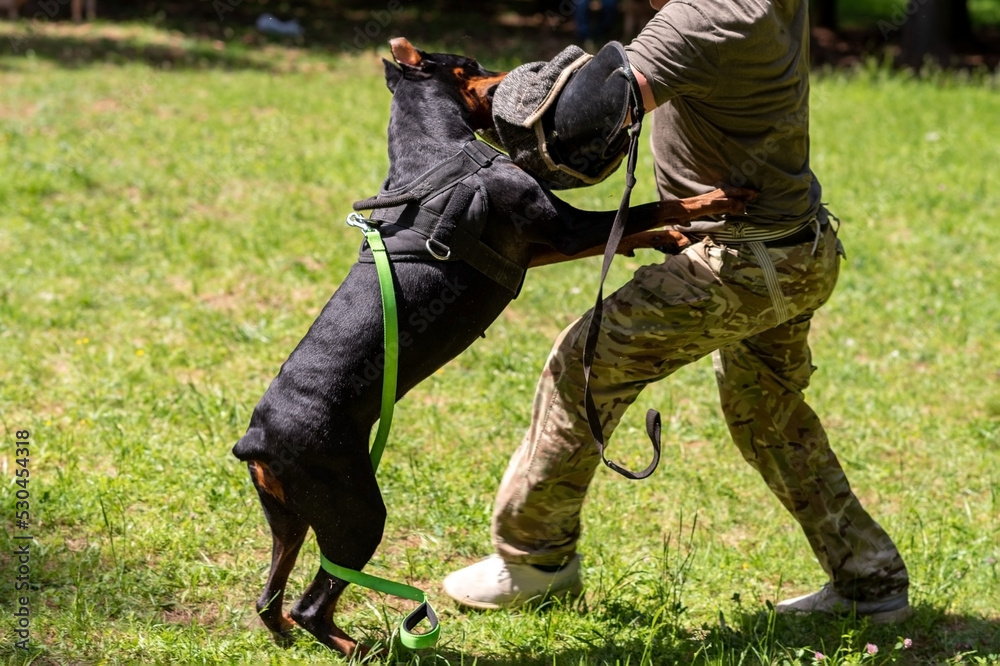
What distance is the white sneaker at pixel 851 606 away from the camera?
3.62 metres

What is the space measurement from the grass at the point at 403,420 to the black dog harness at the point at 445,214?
1.25 metres

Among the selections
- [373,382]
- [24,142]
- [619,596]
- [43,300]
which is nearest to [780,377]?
[619,596]

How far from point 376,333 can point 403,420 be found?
78.3 inches

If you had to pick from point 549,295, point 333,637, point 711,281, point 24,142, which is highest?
point 711,281

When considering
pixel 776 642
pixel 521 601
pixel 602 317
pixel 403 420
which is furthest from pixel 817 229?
pixel 403 420

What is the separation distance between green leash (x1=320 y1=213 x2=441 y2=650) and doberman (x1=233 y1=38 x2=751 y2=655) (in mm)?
33

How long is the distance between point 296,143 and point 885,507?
6054mm

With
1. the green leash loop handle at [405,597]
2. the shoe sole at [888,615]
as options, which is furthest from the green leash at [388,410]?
the shoe sole at [888,615]

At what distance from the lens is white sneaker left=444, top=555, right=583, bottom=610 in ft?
11.5

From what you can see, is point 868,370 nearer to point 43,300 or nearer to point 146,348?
point 146,348

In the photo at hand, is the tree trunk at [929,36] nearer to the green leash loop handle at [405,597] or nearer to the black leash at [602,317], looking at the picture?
the black leash at [602,317]

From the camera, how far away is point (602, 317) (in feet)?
10.5

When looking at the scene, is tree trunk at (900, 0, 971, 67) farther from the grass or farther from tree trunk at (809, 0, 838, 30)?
the grass

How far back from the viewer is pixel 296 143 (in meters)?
9.00
